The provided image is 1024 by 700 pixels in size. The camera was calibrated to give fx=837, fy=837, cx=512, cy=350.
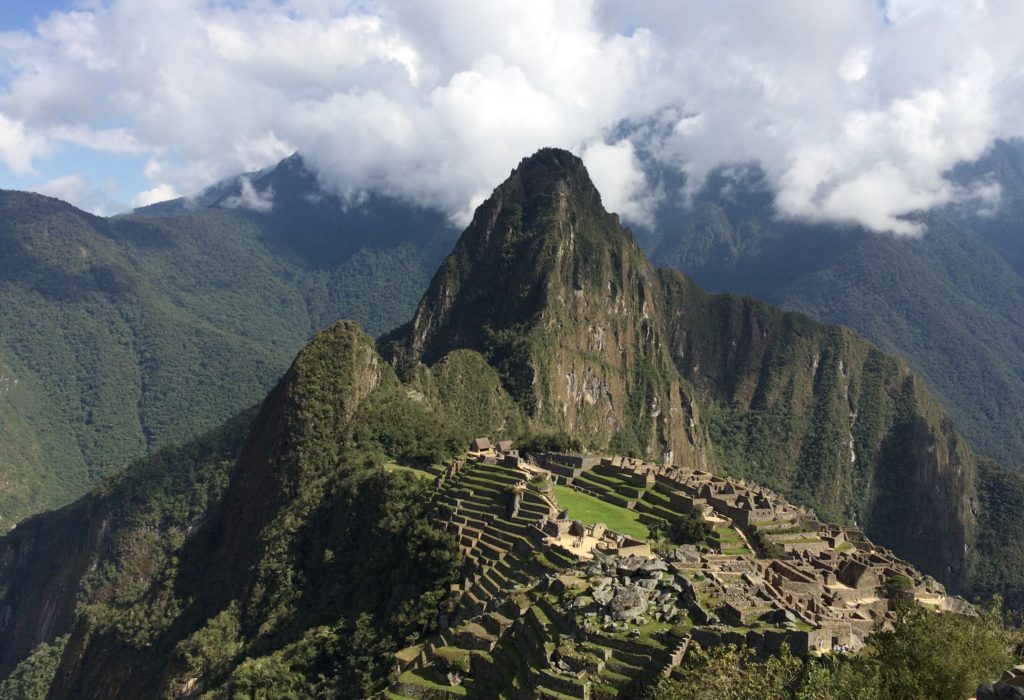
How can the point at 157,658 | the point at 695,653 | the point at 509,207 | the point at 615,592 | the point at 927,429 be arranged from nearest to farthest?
the point at 695,653 < the point at 615,592 < the point at 157,658 < the point at 509,207 < the point at 927,429

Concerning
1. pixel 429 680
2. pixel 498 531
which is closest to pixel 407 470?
pixel 498 531

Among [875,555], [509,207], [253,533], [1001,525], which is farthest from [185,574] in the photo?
[1001,525]

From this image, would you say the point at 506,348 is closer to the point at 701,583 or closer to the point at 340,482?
the point at 340,482

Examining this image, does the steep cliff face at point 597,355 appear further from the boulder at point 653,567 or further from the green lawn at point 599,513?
the boulder at point 653,567

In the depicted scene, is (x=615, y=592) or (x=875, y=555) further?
(x=875, y=555)

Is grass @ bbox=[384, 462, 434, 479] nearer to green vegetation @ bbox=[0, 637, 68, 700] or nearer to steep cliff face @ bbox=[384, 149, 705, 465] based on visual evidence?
green vegetation @ bbox=[0, 637, 68, 700]

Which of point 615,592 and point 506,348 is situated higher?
point 506,348

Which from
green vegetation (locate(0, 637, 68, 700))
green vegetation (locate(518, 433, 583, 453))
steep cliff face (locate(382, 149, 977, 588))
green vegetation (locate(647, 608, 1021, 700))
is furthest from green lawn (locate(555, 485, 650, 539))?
steep cliff face (locate(382, 149, 977, 588))

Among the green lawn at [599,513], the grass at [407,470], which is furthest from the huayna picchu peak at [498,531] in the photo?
the grass at [407,470]
